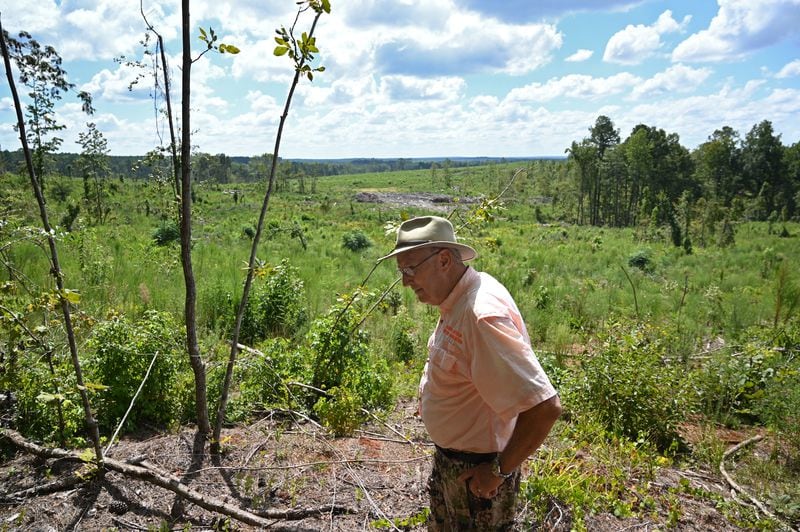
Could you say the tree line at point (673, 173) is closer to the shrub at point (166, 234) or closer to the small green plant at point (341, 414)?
the shrub at point (166, 234)

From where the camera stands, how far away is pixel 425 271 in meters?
2.14

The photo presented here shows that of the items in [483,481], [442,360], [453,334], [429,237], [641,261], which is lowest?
[641,261]

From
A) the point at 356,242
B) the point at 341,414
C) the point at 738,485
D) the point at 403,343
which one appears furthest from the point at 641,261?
the point at 341,414

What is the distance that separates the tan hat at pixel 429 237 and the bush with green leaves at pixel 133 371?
2466 millimetres

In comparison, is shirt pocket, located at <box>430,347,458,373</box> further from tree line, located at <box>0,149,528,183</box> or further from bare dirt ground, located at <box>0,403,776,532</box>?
tree line, located at <box>0,149,528,183</box>

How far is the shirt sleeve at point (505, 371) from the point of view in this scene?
5.68 feet

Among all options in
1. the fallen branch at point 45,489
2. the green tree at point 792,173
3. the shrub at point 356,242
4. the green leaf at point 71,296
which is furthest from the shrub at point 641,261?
the green tree at point 792,173

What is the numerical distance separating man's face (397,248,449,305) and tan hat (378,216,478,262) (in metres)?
0.04

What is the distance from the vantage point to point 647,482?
3.46m

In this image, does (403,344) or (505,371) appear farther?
(403,344)

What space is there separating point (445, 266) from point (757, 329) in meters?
7.05

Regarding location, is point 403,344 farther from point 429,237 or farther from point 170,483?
point 429,237

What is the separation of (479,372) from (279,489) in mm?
2075

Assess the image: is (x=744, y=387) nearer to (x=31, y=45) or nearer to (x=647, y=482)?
(x=647, y=482)
